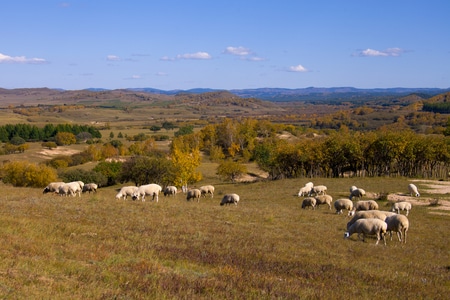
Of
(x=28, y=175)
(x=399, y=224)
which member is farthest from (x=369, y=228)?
(x=28, y=175)

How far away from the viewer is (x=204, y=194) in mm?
51375

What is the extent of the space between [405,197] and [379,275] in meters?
32.9

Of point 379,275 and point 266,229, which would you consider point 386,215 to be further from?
point 379,275

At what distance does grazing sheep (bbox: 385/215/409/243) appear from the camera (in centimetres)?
2212

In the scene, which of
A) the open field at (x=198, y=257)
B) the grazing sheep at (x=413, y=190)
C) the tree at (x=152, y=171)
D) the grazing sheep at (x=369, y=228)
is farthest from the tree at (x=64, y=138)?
the grazing sheep at (x=369, y=228)

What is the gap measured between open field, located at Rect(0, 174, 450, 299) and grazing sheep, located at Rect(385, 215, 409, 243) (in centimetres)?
58

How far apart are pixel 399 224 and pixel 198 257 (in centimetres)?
1262

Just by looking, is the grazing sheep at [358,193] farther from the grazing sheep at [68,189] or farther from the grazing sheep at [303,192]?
the grazing sheep at [68,189]

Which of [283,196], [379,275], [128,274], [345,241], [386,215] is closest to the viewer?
[128,274]

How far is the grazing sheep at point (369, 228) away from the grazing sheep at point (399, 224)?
1.11 metres

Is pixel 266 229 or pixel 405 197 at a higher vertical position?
pixel 266 229

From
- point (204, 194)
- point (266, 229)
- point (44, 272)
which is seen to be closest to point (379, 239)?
point (266, 229)

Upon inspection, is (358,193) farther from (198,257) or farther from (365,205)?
(198,257)

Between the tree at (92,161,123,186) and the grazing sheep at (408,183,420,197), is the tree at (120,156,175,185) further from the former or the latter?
the grazing sheep at (408,183,420,197)
